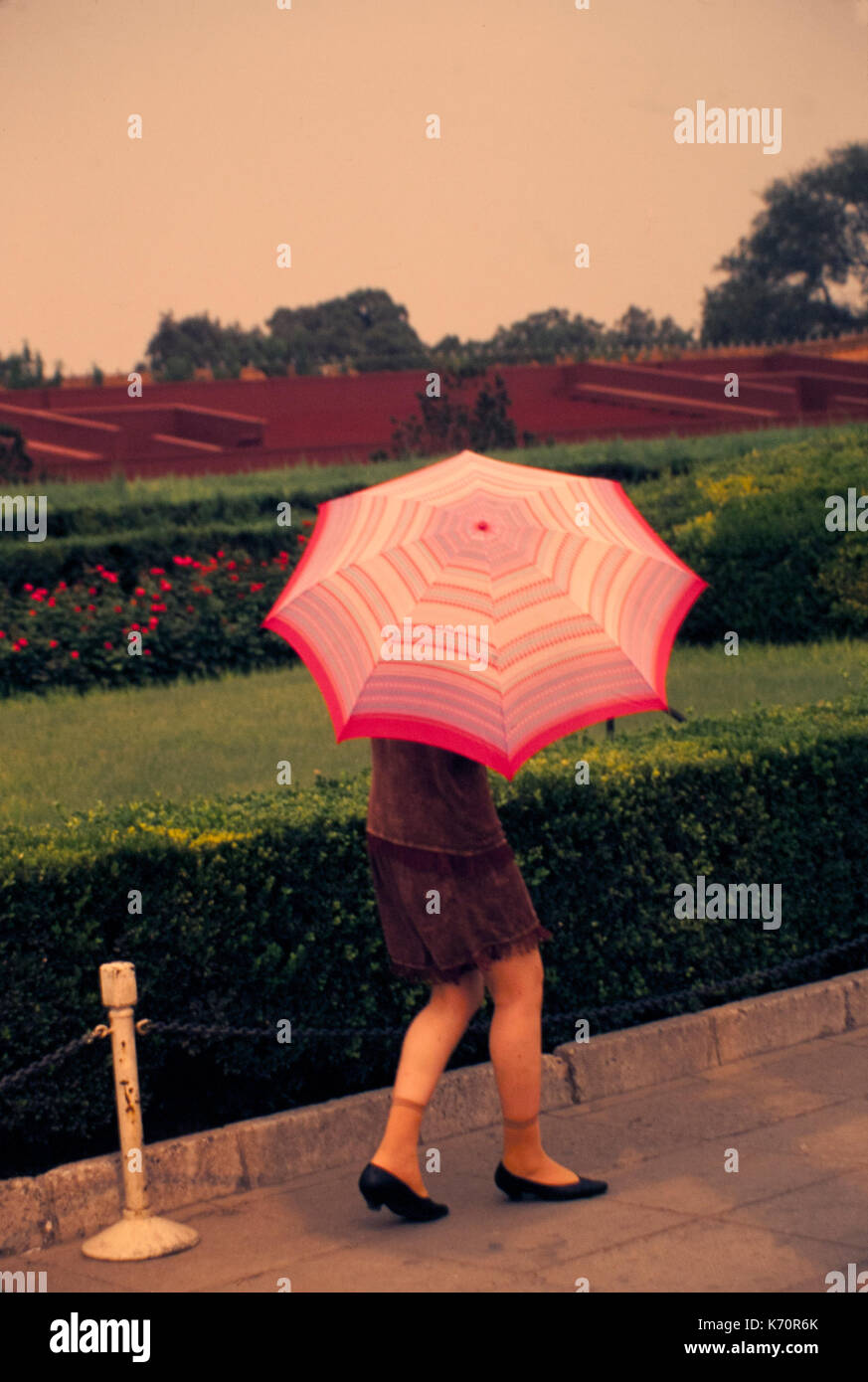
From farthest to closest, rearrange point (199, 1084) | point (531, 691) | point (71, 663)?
point (71, 663), point (199, 1084), point (531, 691)

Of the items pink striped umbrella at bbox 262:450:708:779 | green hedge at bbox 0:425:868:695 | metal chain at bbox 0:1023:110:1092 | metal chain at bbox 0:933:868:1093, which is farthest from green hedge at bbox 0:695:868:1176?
green hedge at bbox 0:425:868:695

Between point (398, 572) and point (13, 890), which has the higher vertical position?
point (398, 572)

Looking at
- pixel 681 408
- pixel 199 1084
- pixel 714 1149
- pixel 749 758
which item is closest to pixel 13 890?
pixel 199 1084

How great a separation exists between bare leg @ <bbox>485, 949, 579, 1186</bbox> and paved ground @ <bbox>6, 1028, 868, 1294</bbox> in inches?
8.7

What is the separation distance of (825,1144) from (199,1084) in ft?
6.92

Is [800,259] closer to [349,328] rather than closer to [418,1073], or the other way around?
[349,328]

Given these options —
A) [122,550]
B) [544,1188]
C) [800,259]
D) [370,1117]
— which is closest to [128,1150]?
[370,1117]

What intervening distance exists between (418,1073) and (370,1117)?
911 millimetres

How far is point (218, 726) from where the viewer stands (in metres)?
9.66

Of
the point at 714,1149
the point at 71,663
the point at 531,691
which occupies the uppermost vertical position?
the point at 531,691

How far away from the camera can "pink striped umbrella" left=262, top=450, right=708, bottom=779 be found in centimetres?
457

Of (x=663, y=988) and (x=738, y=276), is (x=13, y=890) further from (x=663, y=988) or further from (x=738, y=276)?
(x=738, y=276)

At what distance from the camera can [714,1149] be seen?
18.4 feet

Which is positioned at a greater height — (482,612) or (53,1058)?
(482,612)
